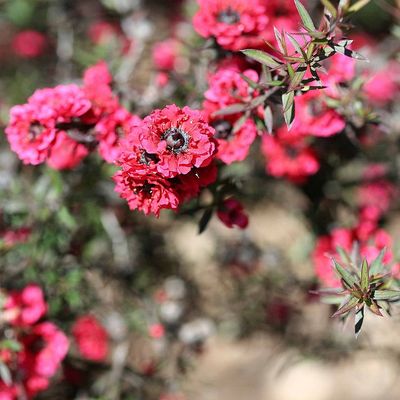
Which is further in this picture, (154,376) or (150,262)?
(150,262)

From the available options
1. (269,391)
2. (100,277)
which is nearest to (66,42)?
(100,277)

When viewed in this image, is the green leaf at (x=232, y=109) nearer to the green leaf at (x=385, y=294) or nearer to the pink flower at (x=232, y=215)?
the pink flower at (x=232, y=215)

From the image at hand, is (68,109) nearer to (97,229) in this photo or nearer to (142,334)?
(97,229)

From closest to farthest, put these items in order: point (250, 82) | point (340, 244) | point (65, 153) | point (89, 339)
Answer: point (250, 82), point (65, 153), point (340, 244), point (89, 339)

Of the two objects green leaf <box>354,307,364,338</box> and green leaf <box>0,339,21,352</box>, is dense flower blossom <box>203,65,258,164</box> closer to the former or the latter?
green leaf <box>354,307,364,338</box>

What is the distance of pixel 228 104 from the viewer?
53.4 inches

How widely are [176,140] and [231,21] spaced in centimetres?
49

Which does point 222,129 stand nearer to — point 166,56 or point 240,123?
point 240,123

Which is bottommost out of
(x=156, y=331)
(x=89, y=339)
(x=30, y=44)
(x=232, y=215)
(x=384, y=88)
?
(x=89, y=339)

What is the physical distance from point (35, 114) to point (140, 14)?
1.14 m

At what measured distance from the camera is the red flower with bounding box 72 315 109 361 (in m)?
2.15

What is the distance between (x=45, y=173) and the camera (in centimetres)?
190

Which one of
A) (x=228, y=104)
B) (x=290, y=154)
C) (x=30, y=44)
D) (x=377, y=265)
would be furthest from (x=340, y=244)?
(x=30, y=44)

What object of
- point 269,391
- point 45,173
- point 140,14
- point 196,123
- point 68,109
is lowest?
point 269,391
